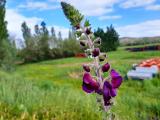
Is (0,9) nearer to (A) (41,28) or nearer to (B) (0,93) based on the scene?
(B) (0,93)

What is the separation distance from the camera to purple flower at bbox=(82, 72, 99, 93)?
6.96 feet

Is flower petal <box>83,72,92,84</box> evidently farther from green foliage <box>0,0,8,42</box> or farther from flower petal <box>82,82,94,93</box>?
green foliage <box>0,0,8,42</box>

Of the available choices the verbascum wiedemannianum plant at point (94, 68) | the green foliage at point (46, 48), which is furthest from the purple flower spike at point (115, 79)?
the green foliage at point (46, 48)

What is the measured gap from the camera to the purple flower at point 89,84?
2.12 metres

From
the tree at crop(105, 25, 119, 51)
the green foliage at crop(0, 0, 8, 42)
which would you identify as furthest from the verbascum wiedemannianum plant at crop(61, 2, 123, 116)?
the tree at crop(105, 25, 119, 51)

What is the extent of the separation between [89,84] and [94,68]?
4.1 inches

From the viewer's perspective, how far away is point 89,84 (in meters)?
2.15

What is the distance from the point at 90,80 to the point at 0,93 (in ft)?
21.7

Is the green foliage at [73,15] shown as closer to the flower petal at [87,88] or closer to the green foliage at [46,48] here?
the flower petal at [87,88]

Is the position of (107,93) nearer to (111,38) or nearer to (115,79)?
(115,79)

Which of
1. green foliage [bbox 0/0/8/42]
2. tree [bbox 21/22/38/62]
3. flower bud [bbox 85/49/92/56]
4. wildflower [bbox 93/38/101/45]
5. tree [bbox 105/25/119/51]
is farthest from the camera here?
tree [bbox 21/22/38/62]

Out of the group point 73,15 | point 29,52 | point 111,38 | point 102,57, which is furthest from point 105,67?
point 29,52

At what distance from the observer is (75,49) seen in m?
72.1

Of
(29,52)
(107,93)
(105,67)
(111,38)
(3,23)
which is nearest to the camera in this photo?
(107,93)
